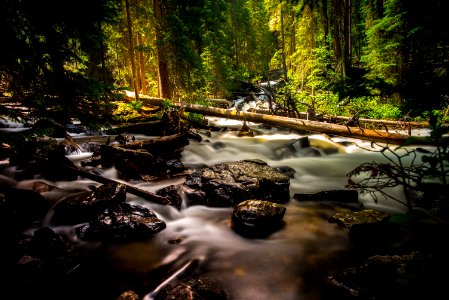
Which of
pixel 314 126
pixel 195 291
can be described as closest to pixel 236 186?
pixel 314 126

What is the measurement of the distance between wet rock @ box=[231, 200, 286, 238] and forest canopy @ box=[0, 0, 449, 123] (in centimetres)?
277

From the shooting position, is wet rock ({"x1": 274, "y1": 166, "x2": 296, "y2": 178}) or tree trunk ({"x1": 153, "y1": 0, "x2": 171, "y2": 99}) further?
tree trunk ({"x1": 153, "y1": 0, "x2": 171, "y2": 99})

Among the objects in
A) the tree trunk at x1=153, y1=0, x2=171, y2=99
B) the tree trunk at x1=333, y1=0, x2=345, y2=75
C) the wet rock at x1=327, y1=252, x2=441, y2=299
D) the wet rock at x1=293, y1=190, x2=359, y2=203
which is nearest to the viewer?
the wet rock at x1=327, y1=252, x2=441, y2=299

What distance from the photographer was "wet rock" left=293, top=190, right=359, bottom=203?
621cm

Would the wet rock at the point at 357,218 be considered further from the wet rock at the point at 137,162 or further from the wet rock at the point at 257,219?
the wet rock at the point at 137,162

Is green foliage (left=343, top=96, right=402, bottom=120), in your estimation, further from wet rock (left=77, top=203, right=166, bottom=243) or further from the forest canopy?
wet rock (left=77, top=203, right=166, bottom=243)

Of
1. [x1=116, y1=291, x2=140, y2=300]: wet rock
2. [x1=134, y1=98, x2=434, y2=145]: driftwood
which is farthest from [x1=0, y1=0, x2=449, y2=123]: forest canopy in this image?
[x1=116, y1=291, x2=140, y2=300]: wet rock

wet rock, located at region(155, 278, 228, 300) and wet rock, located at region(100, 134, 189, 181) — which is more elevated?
wet rock, located at region(100, 134, 189, 181)

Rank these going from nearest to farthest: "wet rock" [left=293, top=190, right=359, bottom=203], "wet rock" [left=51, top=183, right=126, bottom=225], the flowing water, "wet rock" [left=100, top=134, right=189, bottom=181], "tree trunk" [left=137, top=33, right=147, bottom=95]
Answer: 1. the flowing water
2. "wet rock" [left=51, top=183, right=126, bottom=225]
3. "wet rock" [left=293, top=190, right=359, bottom=203]
4. "wet rock" [left=100, top=134, right=189, bottom=181]
5. "tree trunk" [left=137, top=33, right=147, bottom=95]

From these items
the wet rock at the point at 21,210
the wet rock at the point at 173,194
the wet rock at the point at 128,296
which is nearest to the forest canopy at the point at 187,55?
the wet rock at the point at 21,210

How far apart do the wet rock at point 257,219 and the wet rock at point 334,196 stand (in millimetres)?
1421

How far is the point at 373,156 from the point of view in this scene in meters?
9.80

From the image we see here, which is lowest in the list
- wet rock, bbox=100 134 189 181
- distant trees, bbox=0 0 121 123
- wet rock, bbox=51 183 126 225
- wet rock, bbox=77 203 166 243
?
wet rock, bbox=77 203 166 243

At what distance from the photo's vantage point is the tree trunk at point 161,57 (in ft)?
44.0
